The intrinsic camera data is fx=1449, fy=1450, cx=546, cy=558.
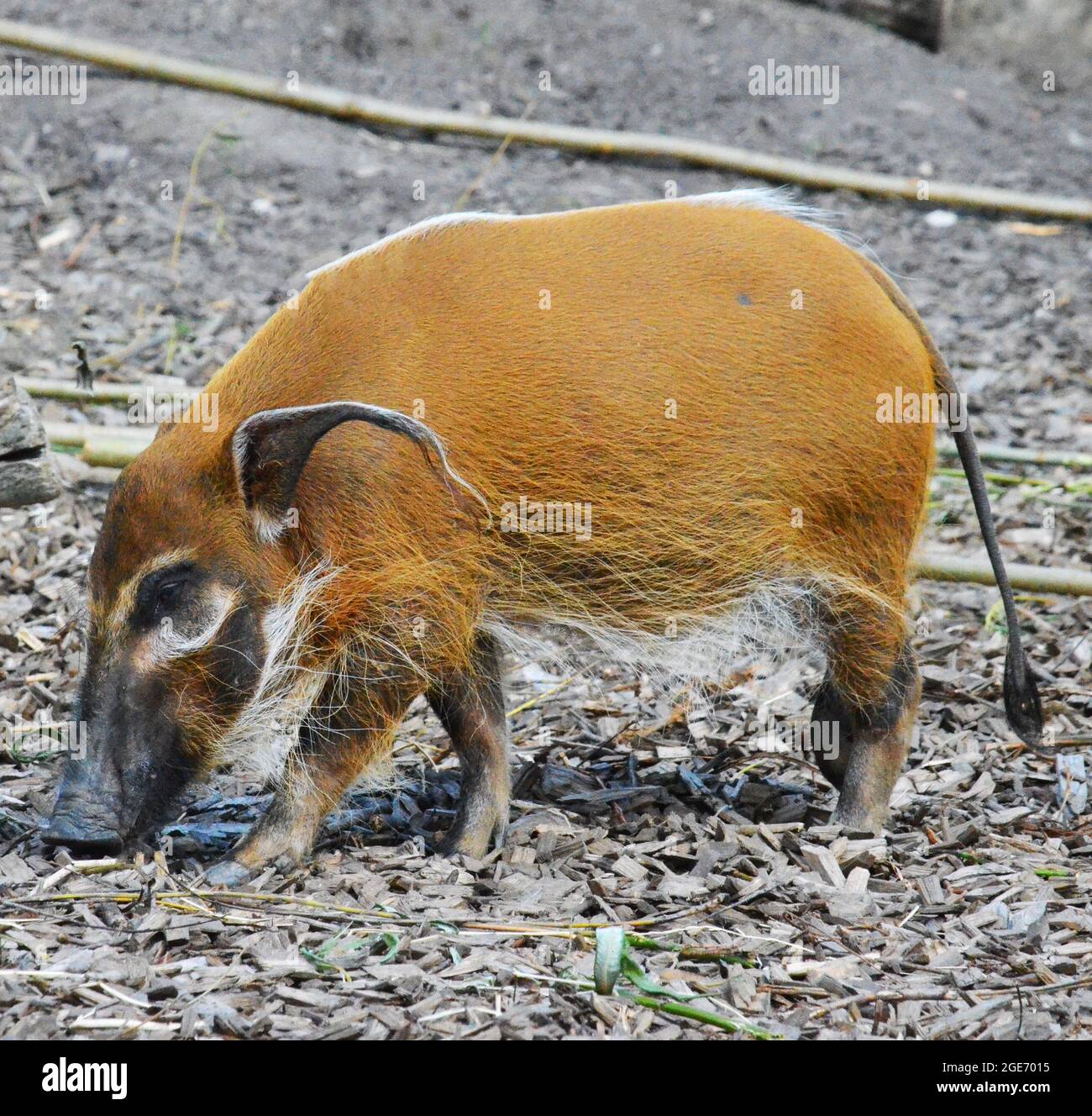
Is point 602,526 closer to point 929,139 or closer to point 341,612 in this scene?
point 341,612

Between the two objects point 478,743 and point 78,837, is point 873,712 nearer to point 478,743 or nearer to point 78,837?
point 478,743

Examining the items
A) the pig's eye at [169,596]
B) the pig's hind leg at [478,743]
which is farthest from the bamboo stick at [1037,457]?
the pig's eye at [169,596]

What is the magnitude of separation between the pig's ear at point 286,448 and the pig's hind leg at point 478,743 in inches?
21.7

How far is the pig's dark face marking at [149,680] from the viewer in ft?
11.8

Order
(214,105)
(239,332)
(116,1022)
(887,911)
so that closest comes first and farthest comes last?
1. (116,1022)
2. (887,911)
3. (239,332)
4. (214,105)

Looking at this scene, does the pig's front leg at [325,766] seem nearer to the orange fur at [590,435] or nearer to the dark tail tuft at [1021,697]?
the orange fur at [590,435]

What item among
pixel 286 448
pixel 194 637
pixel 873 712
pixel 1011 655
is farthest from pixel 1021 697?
pixel 194 637

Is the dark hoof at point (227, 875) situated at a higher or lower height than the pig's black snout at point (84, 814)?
lower

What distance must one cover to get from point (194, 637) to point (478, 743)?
0.86 m

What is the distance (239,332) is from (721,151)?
3.46 metres

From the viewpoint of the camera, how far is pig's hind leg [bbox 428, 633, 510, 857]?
393 centimetres

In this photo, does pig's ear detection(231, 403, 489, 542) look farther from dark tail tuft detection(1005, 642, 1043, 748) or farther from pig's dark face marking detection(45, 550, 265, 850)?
dark tail tuft detection(1005, 642, 1043, 748)

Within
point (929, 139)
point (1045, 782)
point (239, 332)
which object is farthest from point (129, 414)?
point (929, 139)

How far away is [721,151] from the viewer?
29.6 ft
